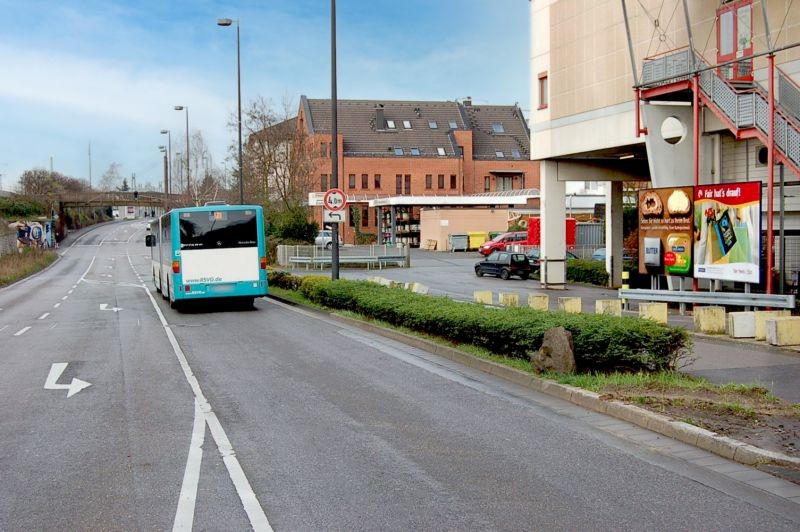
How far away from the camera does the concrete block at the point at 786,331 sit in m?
14.0

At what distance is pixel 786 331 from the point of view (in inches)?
552

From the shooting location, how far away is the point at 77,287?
39.5m

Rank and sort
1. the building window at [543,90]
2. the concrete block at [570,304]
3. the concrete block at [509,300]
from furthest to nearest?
1. the building window at [543,90]
2. the concrete block at [509,300]
3. the concrete block at [570,304]

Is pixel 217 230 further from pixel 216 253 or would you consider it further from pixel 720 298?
pixel 720 298

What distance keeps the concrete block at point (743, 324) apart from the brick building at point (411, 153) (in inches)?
2398

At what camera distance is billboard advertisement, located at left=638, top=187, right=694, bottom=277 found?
66.0 ft

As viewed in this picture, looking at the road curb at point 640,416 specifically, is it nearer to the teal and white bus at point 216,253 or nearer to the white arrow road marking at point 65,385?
the white arrow road marking at point 65,385

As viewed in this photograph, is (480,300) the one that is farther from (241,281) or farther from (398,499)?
(398,499)

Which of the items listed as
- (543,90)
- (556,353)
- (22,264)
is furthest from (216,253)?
(22,264)

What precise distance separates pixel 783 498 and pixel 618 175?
1090 inches

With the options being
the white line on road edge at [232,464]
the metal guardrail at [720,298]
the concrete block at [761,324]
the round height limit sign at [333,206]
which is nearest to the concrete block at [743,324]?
the concrete block at [761,324]

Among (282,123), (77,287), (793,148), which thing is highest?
(282,123)

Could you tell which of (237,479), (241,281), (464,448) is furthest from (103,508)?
(241,281)

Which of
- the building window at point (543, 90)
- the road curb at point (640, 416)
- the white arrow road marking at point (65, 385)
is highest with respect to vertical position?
the building window at point (543, 90)
